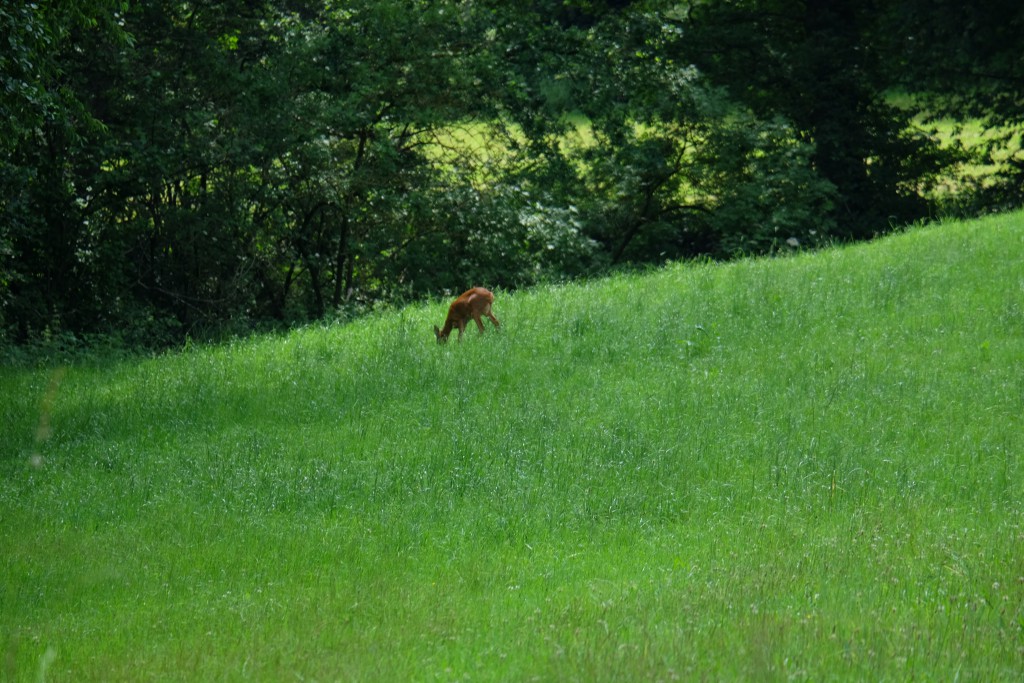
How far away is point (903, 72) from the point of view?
88.9ft

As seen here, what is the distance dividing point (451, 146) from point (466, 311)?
10690mm

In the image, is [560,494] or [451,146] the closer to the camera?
[560,494]

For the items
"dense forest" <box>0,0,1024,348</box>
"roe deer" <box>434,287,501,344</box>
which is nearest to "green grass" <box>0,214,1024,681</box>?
"roe deer" <box>434,287,501,344</box>

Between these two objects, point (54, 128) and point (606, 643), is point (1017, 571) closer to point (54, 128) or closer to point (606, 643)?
point (606, 643)

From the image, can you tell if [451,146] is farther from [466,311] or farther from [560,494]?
[560,494]

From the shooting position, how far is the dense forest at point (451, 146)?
20.0 metres

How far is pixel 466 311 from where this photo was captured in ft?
47.0

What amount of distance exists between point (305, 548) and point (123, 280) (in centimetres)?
1353

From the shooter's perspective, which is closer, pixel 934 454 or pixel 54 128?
pixel 934 454

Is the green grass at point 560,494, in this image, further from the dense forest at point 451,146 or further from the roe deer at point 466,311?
the dense forest at point 451,146

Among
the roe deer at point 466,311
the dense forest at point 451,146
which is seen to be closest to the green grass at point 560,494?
the roe deer at point 466,311

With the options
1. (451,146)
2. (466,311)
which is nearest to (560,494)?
(466,311)

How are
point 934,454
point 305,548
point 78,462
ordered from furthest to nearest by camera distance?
point 78,462 → point 934,454 → point 305,548

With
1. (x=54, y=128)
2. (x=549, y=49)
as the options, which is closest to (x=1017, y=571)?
(x=54, y=128)
